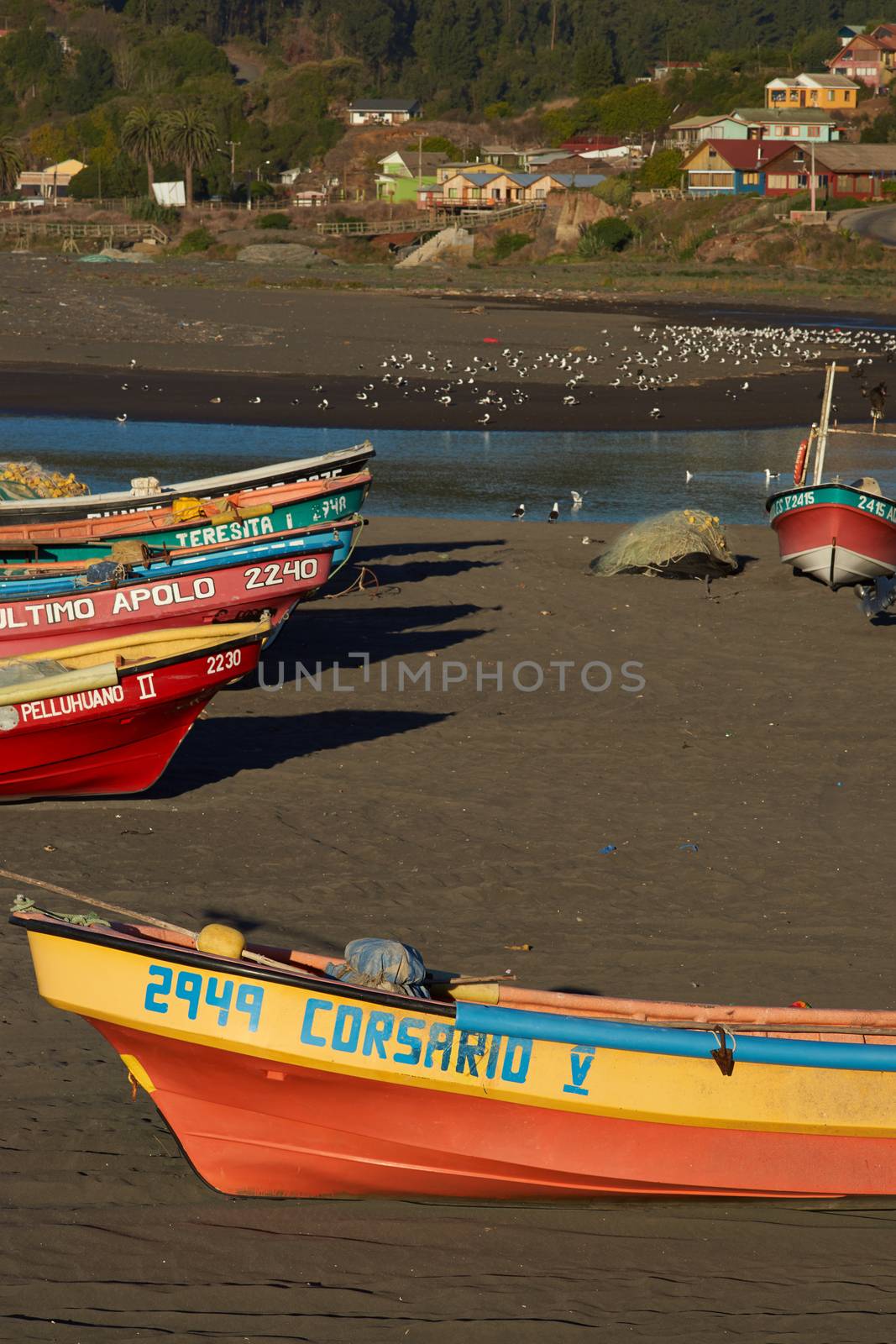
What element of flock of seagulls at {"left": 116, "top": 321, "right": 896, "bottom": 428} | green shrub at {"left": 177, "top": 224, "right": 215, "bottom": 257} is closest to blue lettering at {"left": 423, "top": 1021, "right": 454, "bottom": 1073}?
flock of seagulls at {"left": 116, "top": 321, "right": 896, "bottom": 428}

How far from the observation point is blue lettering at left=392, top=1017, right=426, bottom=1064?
22.2 ft

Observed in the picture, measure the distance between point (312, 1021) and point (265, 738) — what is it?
7.18m

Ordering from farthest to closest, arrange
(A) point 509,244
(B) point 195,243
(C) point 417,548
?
(B) point 195,243 < (A) point 509,244 < (C) point 417,548

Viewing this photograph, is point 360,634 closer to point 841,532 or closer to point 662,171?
point 841,532

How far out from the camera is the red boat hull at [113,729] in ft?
36.8

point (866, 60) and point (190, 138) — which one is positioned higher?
point (866, 60)

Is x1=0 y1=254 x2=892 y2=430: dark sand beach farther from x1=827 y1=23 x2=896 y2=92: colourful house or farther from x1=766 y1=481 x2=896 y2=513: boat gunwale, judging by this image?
x1=827 y1=23 x2=896 y2=92: colourful house

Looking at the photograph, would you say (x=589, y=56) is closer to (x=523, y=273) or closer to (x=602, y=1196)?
(x=523, y=273)

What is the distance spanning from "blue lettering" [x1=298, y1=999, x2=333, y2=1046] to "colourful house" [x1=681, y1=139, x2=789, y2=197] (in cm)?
10767

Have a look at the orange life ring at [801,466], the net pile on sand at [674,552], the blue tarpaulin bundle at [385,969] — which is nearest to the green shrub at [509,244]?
the net pile on sand at [674,552]

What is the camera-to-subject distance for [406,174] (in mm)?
140250

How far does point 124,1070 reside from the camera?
7.98 meters

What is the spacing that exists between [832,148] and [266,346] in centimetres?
7293

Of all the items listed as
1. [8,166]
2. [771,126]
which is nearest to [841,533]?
[771,126]
